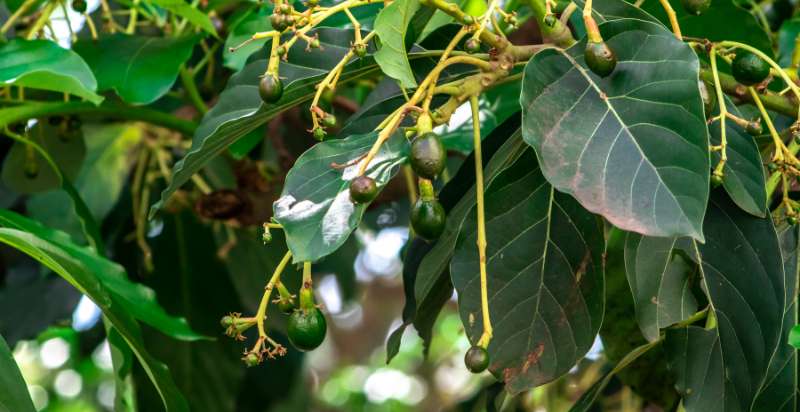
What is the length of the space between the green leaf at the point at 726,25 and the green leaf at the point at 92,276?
27.8 inches

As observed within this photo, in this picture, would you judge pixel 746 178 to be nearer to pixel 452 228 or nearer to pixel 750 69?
pixel 750 69

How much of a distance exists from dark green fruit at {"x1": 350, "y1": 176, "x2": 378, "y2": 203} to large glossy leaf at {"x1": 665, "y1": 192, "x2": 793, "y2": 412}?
36 cm

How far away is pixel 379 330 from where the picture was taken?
4.77 meters

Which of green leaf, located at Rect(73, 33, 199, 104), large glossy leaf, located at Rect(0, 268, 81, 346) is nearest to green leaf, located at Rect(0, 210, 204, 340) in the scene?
green leaf, located at Rect(73, 33, 199, 104)

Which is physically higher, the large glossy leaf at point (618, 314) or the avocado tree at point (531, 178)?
the avocado tree at point (531, 178)

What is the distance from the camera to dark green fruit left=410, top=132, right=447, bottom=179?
830mm

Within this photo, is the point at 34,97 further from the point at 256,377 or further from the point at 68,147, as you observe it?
the point at 256,377

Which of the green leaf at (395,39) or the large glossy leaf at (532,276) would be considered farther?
the large glossy leaf at (532,276)

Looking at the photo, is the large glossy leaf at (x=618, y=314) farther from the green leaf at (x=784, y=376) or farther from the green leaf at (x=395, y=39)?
the green leaf at (x=395, y=39)

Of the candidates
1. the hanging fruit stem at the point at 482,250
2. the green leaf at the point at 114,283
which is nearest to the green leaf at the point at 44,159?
the green leaf at the point at 114,283

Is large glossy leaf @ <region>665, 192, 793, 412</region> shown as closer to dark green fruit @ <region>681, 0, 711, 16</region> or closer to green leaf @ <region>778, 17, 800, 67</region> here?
dark green fruit @ <region>681, 0, 711, 16</region>

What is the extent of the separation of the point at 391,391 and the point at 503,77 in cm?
441

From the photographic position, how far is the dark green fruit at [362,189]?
2.73 ft

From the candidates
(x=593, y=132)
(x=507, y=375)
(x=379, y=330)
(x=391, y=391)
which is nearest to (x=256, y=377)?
(x=507, y=375)
